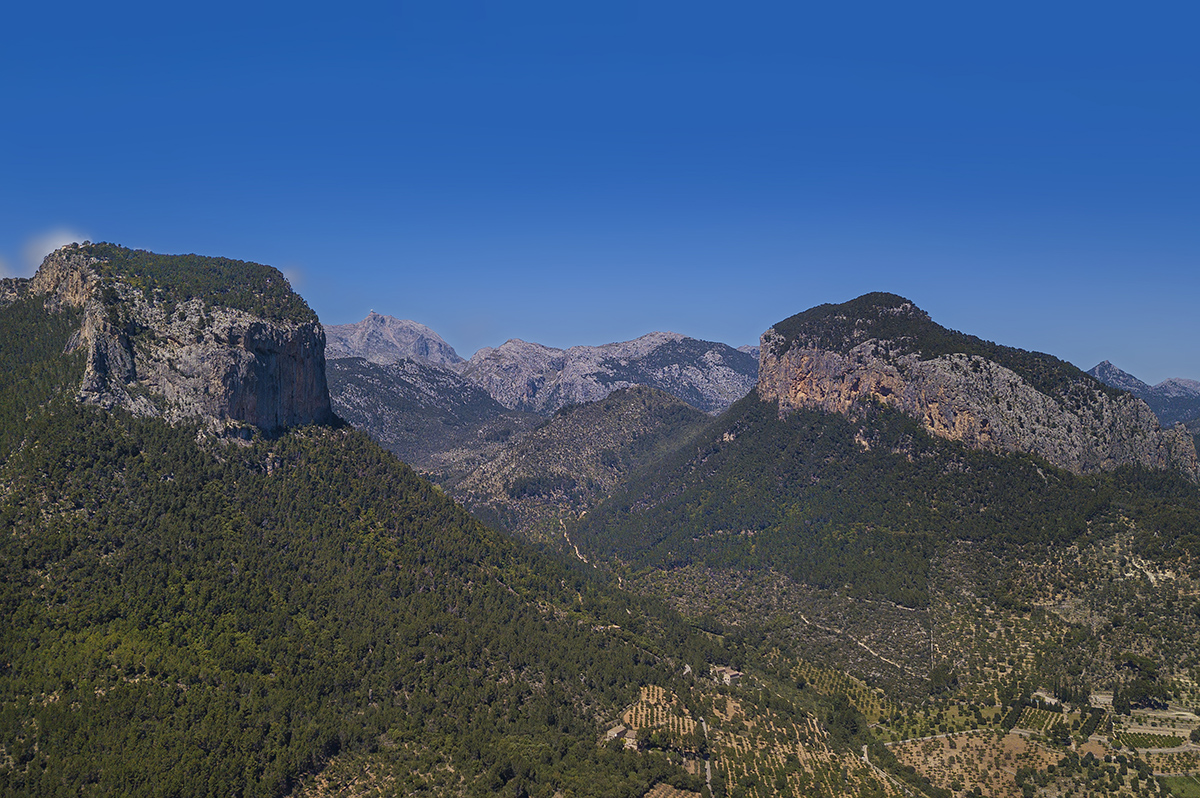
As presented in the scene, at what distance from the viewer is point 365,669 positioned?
111188 millimetres

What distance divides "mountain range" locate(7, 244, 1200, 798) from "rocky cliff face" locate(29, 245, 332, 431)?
578 mm

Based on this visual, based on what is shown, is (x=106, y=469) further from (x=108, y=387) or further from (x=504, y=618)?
(x=504, y=618)

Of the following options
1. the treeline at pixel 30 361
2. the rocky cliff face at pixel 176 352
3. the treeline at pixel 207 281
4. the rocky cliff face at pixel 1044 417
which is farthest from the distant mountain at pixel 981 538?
the treeline at pixel 30 361

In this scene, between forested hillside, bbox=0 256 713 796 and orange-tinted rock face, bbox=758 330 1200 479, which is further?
orange-tinted rock face, bbox=758 330 1200 479

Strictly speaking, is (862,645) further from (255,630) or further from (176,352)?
(176,352)

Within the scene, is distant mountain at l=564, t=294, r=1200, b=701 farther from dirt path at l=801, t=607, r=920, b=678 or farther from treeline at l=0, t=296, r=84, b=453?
treeline at l=0, t=296, r=84, b=453

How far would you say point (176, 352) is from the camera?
13950 centimetres

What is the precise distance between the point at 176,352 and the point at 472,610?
235ft

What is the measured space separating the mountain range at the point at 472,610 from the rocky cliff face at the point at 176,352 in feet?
1.90

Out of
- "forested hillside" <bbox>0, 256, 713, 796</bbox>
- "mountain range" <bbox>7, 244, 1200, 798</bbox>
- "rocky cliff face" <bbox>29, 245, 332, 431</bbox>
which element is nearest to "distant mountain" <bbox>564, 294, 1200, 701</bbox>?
"mountain range" <bbox>7, 244, 1200, 798</bbox>

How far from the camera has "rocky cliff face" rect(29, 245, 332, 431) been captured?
430ft

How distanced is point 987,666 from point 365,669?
103 meters

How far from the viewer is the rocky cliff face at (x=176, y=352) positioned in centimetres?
13100

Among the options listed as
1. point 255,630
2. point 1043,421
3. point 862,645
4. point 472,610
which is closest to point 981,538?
point 1043,421
